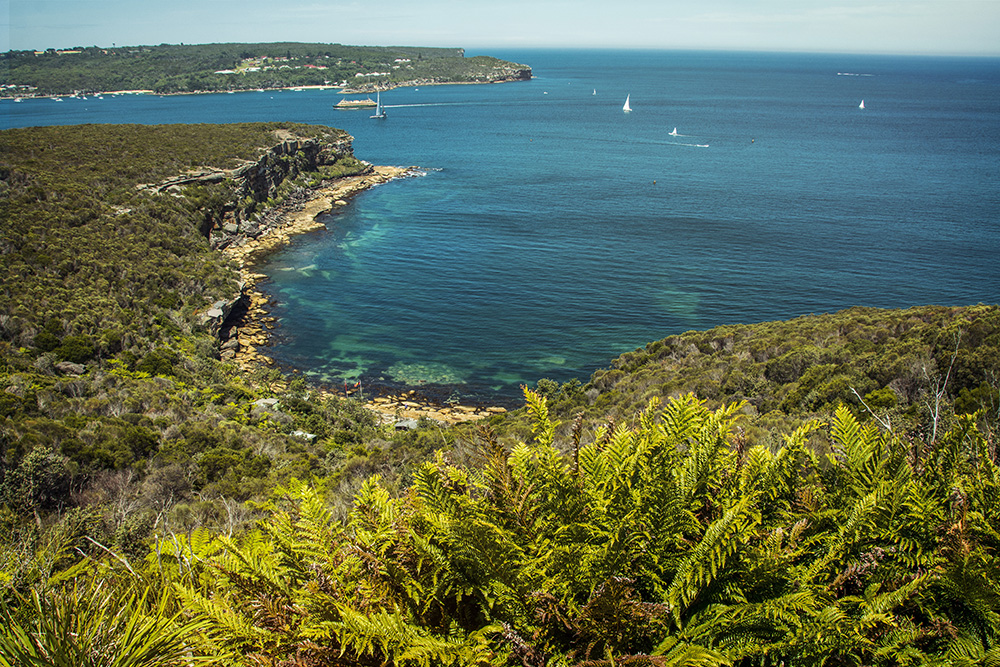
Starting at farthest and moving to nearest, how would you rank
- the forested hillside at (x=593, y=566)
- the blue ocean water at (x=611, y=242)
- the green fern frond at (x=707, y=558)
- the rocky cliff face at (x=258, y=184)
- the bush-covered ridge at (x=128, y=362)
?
the rocky cliff face at (x=258, y=184) → the blue ocean water at (x=611, y=242) → the bush-covered ridge at (x=128, y=362) → the green fern frond at (x=707, y=558) → the forested hillside at (x=593, y=566)

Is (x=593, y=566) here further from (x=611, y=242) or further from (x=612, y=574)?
(x=611, y=242)

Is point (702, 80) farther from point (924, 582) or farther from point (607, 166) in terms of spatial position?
point (924, 582)

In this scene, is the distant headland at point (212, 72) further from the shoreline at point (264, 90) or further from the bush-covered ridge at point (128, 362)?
the bush-covered ridge at point (128, 362)

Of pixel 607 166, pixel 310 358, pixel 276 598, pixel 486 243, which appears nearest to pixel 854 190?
pixel 607 166

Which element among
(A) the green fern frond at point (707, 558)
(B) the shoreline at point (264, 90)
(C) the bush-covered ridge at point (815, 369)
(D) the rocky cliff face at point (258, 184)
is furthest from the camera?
(B) the shoreline at point (264, 90)

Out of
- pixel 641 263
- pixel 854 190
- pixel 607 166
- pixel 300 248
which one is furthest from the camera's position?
pixel 607 166

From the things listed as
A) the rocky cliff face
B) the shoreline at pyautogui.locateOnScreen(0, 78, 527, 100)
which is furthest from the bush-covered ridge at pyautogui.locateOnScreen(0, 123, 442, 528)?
the shoreline at pyautogui.locateOnScreen(0, 78, 527, 100)

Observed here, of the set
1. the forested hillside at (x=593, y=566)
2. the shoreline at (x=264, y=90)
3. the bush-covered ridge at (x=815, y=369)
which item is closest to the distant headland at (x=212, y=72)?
the shoreline at (x=264, y=90)
